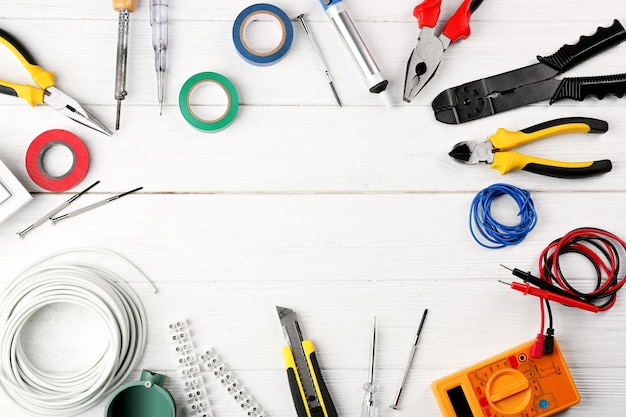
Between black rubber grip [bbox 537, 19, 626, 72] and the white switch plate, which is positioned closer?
the white switch plate

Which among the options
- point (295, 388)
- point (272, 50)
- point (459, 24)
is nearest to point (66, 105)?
Answer: point (272, 50)

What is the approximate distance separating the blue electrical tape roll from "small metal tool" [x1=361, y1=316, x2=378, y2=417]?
0.67m

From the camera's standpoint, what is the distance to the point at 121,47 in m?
1.33

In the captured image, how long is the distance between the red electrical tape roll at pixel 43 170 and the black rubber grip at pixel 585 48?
43.9 inches

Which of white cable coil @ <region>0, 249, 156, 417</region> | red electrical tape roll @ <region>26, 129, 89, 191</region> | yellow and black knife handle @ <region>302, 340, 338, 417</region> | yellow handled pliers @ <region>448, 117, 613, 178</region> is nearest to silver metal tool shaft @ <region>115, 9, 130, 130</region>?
red electrical tape roll @ <region>26, 129, 89, 191</region>

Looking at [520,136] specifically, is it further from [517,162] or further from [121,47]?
[121,47]

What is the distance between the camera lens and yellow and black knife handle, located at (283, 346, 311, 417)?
1.27 m

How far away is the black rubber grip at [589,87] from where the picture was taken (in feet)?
4.55

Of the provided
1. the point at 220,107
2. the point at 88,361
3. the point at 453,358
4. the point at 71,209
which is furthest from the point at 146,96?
the point at 453,358

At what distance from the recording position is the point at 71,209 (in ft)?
4.39

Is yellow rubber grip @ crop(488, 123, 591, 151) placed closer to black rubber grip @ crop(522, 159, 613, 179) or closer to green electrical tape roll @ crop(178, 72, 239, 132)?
black rubber grip @ crop(522, 159, 613, 179)

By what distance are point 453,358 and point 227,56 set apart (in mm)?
A: 888

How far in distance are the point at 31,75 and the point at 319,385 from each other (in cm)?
95

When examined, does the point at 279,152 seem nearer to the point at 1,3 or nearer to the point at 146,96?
the point at 146,96
